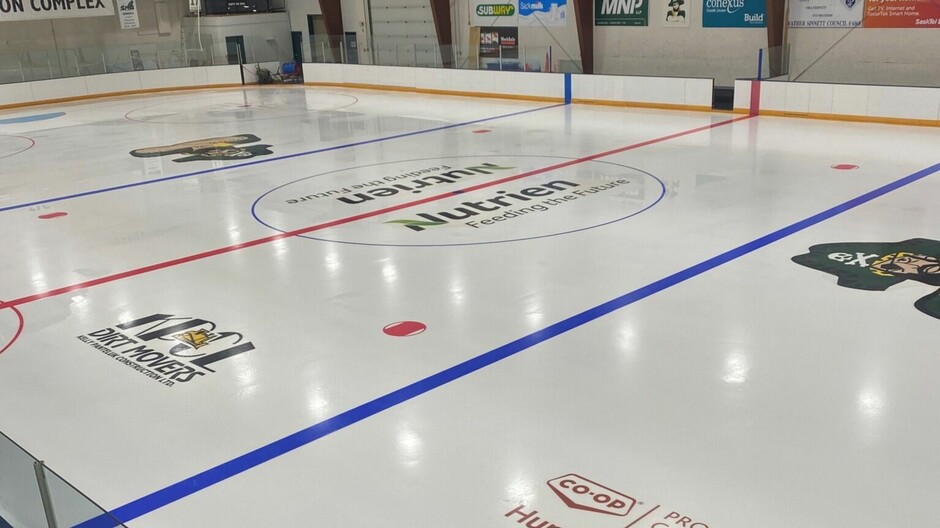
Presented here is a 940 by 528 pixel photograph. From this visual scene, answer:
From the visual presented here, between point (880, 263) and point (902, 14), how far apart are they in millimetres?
11122

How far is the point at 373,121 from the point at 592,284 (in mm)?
12168

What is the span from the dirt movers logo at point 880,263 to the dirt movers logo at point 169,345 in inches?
204

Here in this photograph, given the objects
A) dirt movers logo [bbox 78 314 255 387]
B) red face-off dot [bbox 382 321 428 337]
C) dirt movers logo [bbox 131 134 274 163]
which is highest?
dirt movers logo [bbox 131 134 274 163]

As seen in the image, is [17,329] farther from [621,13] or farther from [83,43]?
[83,43]

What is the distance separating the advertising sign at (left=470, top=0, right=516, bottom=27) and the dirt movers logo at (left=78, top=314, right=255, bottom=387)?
61.7 ft

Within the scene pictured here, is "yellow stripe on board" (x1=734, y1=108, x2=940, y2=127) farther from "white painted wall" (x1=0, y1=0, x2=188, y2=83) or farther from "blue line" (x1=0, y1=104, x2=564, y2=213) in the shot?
"white painted wall" (x1=0, y1=0, x2=188, y2=83)

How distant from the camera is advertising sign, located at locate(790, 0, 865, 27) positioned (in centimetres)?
1778

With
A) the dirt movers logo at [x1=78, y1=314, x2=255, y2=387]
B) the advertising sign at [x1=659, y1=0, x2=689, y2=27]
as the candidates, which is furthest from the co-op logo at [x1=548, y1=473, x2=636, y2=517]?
the advertising sign at [x1=659, y1=0, x2=689, y2=27]

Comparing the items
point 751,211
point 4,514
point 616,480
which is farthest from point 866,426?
point 751,211

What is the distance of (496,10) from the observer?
24953 millimetres

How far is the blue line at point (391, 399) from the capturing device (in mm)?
4777

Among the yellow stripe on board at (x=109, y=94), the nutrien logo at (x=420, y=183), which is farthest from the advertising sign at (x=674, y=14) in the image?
the yellow stripe on board at (x=109, y=94)

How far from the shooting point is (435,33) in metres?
27.1

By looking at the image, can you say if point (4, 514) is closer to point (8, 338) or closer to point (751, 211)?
point (8, 338)
